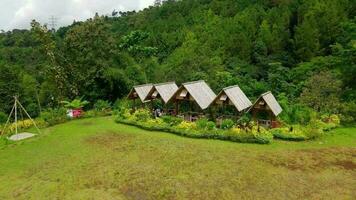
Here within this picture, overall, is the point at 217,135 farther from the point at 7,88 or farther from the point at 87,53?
the point at 7,88

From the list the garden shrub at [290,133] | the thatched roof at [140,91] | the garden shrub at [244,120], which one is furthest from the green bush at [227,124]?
the thatched roof at [140,91]

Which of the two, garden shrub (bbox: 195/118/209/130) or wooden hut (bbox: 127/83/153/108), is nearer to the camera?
garden shrub (bbox: 195/118/209/130)

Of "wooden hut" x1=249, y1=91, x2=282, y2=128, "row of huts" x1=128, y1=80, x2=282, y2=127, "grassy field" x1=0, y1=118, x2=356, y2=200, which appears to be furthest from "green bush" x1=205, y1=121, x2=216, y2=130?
"wooden hut" x1=249, y1=91, x2=282, y2=128

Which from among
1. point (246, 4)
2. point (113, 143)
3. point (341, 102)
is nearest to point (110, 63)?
point (113, 143)

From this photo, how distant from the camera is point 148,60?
39.1 m

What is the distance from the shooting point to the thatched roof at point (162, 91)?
25.7 m

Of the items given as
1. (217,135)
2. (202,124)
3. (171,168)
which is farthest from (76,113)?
(171,168)

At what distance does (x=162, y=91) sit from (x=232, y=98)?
551 cm

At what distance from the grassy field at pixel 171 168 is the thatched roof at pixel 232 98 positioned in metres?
3.49

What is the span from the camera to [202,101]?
23.8m

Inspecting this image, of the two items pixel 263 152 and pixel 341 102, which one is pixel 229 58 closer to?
pixel 341 102

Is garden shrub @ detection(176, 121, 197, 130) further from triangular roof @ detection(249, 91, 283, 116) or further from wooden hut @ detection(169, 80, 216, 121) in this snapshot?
triangular roof @ detection(249, 91, 283, 116)

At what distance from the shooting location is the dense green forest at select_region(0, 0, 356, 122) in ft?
90.8

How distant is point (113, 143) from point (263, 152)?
26.2ft
